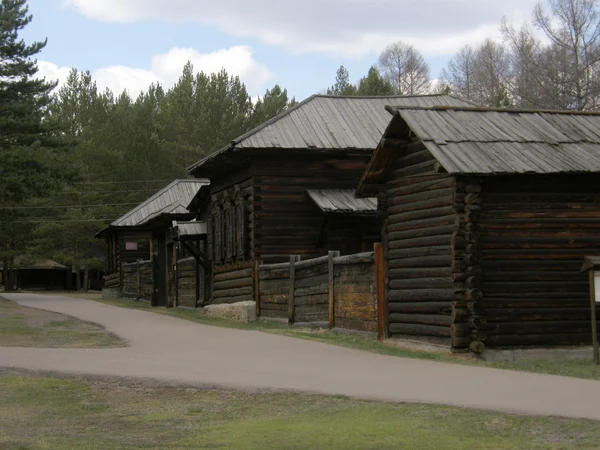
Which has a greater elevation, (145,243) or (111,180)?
(111,180)

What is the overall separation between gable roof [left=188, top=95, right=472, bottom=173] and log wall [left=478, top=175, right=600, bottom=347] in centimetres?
1067

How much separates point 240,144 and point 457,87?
41340 mm

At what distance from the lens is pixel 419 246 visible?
1753 centimetres

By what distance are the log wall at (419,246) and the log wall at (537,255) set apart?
29.6 inches

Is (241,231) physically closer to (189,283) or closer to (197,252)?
(197,252)

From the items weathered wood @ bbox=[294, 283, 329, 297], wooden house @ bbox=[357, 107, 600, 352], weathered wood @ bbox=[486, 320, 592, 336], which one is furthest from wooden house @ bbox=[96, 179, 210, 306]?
weathered wood @ bbox=[486, 320, 592, 336]

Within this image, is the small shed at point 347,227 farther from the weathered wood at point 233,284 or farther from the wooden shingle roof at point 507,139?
the wooden shingle roof at point 507,139

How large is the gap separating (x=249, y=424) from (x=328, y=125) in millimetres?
19691

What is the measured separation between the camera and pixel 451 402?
10.8m

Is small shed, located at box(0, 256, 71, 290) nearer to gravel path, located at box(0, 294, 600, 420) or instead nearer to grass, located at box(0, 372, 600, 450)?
gravel path, located at box(0, 294, 600, 420)

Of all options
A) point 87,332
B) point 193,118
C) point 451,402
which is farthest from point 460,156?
point 193,118

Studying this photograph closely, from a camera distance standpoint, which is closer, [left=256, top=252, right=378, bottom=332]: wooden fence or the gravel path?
the gravel path

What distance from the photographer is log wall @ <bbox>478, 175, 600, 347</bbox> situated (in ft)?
52.9

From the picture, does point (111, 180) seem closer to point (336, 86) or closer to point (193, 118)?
point (193, 118)
